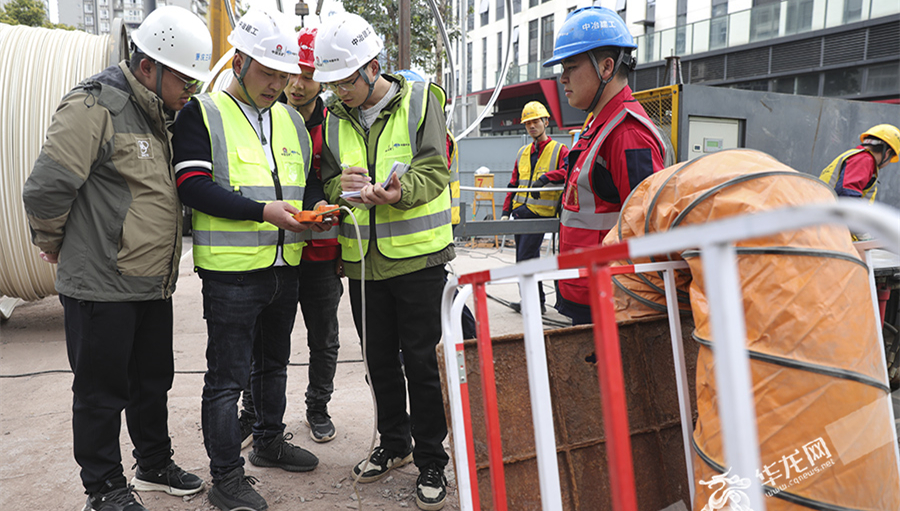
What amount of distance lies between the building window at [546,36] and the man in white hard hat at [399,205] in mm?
26778

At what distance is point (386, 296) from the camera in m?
2.94

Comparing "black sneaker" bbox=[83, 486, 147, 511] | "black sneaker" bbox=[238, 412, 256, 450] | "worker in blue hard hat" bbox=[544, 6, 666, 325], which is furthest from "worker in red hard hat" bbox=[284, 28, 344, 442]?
"worker in blue hard hat" bbox=[544, 6, 666, 325]

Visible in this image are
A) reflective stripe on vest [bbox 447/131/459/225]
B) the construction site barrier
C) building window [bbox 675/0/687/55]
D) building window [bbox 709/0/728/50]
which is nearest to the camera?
the construction site barrier

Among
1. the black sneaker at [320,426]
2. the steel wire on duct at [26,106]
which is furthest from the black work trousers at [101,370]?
the steel wire on duct at [26,106]

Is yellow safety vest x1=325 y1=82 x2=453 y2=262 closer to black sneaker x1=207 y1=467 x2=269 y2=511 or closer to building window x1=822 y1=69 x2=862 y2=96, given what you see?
black sneaker x1=207 y1=467 x2=269 y2=511

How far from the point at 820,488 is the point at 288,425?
2.96m

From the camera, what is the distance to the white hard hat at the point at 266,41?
8.55 ft

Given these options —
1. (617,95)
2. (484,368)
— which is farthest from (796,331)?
(617,95)

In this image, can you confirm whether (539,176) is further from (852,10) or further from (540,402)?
(852,10)

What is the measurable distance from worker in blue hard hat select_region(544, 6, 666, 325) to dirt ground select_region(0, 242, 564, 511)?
140 centimetres

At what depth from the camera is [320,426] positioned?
3.50m

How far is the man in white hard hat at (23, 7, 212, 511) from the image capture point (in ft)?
7.70

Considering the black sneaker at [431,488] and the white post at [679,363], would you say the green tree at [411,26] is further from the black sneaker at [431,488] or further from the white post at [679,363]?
the white post at [679,363]
